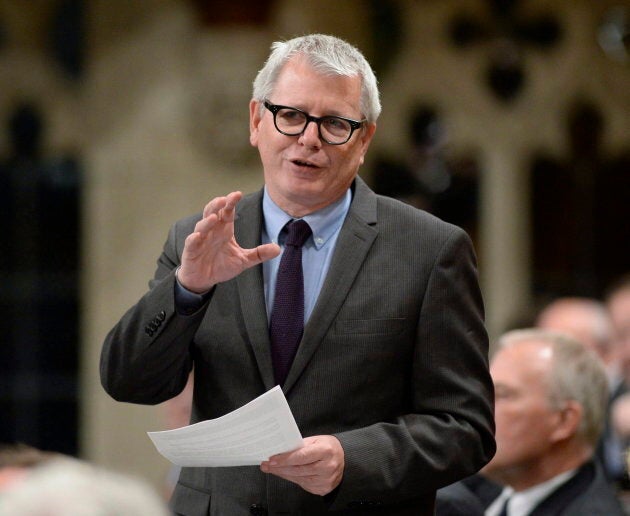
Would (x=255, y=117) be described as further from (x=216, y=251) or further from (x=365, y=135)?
(x=216, y=251)

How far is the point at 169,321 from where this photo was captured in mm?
2613

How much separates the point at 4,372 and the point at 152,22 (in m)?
2.41

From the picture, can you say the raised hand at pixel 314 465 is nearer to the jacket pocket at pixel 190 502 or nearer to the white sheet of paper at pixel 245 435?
the white sheet of paper at pixel 245 435

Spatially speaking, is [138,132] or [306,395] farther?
[138,132]

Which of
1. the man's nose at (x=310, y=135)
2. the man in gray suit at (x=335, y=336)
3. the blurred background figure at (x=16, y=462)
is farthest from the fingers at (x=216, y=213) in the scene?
the blurred background figure at (x=16, y=462)

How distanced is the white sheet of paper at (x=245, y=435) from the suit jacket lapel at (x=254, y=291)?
21cm

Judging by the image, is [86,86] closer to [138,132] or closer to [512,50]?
[138,132]

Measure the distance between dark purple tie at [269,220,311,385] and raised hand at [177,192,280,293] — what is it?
0.20 meters

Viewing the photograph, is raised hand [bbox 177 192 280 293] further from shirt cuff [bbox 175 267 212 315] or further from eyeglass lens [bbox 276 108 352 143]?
eyeglass lens [bbox 276 108 352 143]

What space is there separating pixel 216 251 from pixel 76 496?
43.8 inches

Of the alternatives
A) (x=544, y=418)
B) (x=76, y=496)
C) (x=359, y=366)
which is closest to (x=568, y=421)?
(x=544, y=418)

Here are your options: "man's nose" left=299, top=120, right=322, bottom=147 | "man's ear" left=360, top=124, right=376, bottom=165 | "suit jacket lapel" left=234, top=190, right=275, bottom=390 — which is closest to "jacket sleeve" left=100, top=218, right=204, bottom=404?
"suit jacket lapel" left=234, top=190, right=275, bottom=390

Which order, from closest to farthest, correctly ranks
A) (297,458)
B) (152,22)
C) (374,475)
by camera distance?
1. (297,458)
2. (374,475)
3. (152,22)

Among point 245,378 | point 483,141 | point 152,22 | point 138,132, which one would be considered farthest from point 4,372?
point 245,378
